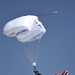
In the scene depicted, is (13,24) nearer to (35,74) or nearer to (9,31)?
(9,31)

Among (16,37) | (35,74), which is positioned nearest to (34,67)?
(35,74)

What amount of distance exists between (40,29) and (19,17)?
7.48ft

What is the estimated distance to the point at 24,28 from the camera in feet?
126

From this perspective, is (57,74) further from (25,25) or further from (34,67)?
(25,25)

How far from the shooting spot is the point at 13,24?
38.6 meters

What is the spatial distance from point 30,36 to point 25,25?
4.61 feet

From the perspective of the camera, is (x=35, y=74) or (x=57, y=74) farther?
(x=57, y=74)

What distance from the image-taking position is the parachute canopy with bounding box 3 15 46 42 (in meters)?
38.4

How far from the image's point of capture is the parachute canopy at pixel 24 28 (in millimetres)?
38375

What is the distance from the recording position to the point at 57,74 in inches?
1617

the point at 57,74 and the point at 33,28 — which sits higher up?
the point at 33,28

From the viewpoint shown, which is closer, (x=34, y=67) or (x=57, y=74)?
(x=34, y=67)

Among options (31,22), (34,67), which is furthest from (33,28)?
(34,67)

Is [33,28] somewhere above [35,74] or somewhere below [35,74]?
above
